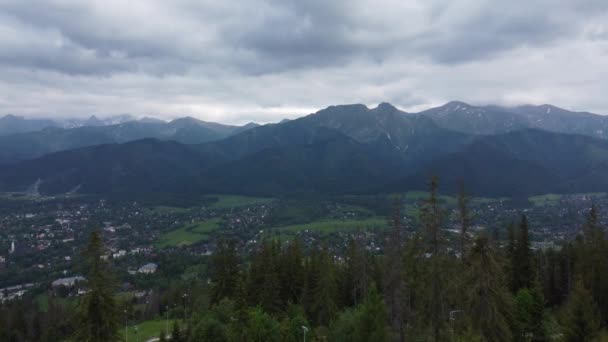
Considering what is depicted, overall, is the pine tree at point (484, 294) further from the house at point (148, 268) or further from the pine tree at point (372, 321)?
the house at point (148, 268)

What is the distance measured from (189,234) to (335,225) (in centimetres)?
4926

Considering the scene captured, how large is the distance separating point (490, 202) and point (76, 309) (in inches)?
7813

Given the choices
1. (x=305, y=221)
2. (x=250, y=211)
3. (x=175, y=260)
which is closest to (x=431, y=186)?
(x=175, y=260)

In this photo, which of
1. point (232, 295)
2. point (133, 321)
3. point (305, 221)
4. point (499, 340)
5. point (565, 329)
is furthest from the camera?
point (305, 221)

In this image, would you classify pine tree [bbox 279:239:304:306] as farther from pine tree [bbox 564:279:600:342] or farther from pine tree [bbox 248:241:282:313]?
pine tree [bbox 564:279:600:342]

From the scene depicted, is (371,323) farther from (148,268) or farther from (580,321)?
(148,268)

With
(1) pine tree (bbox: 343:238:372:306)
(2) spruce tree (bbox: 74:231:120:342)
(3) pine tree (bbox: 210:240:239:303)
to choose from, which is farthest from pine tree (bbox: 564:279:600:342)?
(3) pine tree (bbox: 210:240:239:303)

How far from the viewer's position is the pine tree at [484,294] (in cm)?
2334

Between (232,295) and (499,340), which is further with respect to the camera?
(232,295)

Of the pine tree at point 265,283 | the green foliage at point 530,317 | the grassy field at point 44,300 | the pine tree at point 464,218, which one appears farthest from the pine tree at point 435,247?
the grassy field at point 44,300

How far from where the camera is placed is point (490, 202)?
645 feet

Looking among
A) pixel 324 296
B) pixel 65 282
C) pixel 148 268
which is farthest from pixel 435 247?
pixel 65 282

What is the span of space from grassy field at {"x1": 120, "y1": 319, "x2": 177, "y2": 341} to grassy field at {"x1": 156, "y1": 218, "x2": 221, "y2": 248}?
225 ft

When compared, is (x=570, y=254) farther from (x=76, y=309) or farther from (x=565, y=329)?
(x=76, y=309)
